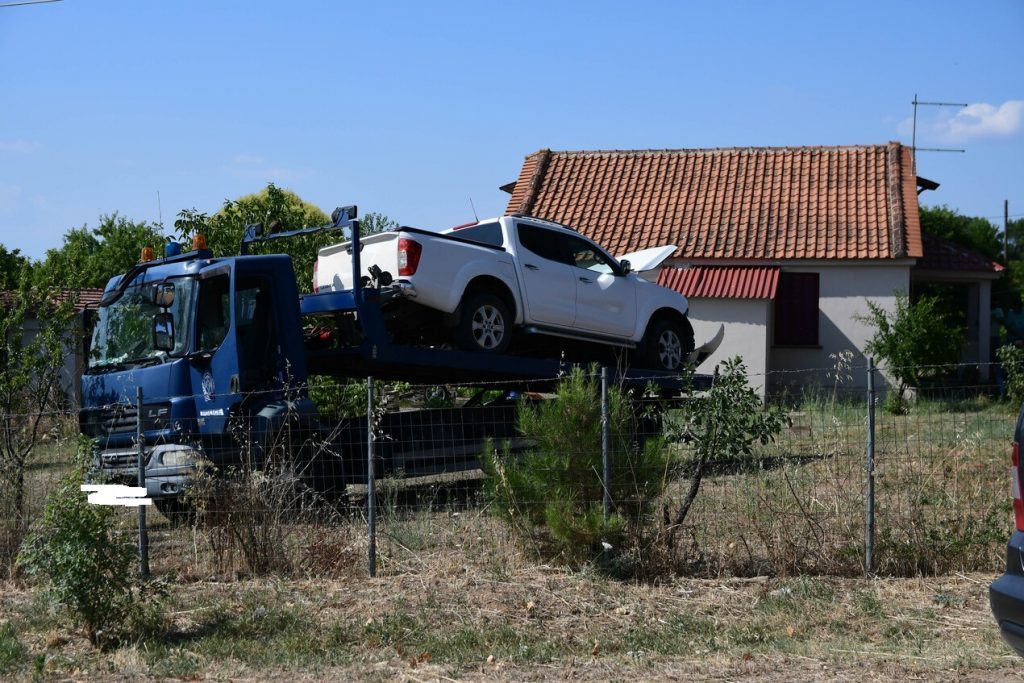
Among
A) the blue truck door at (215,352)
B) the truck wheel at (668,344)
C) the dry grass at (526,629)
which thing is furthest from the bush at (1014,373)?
the blue truck door at (215,352)

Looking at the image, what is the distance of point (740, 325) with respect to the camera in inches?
905

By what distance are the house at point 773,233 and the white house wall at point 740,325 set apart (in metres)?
0.02

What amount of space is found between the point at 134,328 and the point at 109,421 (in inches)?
40.1

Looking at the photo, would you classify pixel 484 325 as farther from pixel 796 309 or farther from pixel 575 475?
pixel 796 309

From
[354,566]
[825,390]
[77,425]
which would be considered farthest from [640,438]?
[825,390]

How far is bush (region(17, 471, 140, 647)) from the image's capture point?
7.18 m

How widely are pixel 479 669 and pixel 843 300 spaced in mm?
18202

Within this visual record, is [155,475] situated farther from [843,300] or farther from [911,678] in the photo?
[843,300]

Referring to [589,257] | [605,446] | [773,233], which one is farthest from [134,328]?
[773,233]

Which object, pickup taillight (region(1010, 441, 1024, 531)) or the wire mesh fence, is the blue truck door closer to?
the wire mesh fence

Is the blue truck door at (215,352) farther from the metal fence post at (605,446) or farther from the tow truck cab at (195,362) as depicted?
the metal fence post at (605,446)

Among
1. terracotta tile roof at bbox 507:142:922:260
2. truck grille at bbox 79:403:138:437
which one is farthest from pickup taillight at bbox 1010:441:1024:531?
terracotta tile roof at bbox 507:142:922:260

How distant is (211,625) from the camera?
7570 millimetres

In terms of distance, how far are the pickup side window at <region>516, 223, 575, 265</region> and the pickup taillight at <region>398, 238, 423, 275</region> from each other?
160 cm
